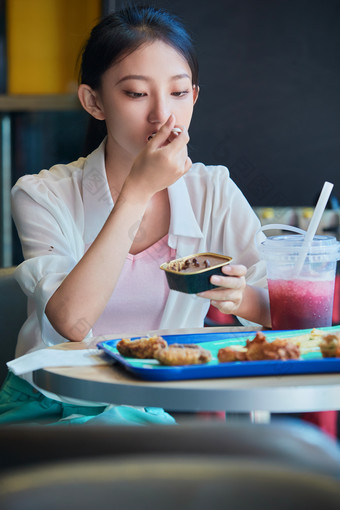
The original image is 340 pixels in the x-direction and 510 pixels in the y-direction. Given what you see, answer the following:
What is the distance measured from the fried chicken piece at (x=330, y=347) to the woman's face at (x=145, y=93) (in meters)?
0.66

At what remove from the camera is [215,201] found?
1.71 meters

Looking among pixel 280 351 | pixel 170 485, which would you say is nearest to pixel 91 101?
pixel 280 351

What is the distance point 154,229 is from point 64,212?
0.72ft

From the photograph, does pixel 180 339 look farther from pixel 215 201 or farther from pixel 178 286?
pixel 215 201

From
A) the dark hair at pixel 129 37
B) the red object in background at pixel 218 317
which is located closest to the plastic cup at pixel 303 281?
the dark hair at pixel 129 37

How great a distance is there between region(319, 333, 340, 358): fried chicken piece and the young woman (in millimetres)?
276

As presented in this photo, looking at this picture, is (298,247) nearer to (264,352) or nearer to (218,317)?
(264,352)

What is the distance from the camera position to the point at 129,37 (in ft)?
5.24

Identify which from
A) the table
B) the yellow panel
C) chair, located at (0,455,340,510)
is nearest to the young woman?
the table

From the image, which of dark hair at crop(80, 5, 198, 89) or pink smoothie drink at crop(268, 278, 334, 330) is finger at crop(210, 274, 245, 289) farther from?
dark hair at crop(80, 5, 198, 89)

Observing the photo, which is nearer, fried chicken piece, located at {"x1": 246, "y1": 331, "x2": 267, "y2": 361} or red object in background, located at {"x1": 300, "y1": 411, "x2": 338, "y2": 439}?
fried chicken piece, located at {"x1": 246, "y1": 331, "x2": 267, "y2": 361}

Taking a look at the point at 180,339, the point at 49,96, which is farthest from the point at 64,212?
the point at 49,96

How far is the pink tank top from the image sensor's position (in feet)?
5.06

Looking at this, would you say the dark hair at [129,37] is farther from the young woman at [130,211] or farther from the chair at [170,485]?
the chair at [170,485]
